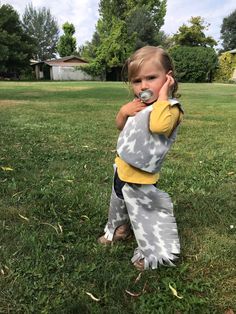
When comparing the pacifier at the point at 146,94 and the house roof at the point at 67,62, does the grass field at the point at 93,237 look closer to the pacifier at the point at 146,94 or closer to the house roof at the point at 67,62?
the pacifier at the point at 146,94

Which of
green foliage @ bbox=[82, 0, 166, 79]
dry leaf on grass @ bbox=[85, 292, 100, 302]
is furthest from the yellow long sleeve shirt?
green foliage @ bbox=[82, 0, 166, 79]

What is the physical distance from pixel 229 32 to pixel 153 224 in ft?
262

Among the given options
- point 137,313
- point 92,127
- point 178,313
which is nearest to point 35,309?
point 137,313

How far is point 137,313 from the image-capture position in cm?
231

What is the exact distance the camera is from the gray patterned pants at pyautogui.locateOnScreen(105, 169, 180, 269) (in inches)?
108

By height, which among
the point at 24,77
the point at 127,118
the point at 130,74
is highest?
the point at 130,74

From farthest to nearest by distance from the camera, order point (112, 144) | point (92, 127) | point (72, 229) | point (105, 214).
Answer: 1. point (92, 127)
2. point (112, 144)
3. point (105, 214)
4. point (72, 229)

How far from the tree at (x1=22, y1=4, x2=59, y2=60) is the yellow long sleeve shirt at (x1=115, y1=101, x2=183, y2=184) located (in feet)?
283

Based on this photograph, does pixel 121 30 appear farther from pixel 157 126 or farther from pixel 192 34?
pixel 157 126

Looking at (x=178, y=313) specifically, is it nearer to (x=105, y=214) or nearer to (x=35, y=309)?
(x=35, y=309)

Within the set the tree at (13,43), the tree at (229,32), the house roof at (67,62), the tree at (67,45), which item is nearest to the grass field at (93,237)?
the tree at (13,43)

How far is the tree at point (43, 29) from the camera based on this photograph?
3404 inches

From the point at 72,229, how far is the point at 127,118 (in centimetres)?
103

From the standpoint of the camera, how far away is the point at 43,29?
86875 mm
